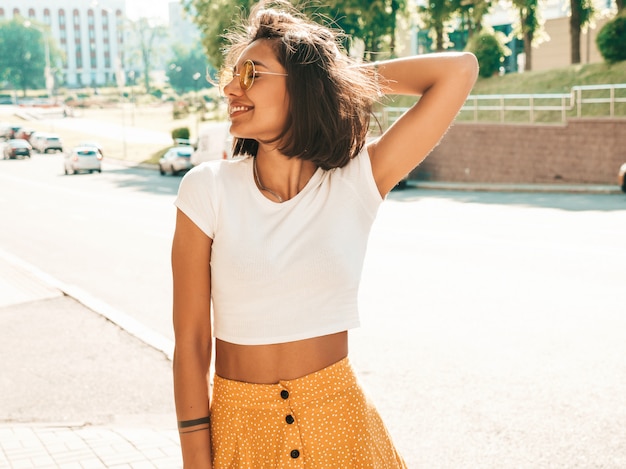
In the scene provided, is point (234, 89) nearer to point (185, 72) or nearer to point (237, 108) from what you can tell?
point (237, 108)

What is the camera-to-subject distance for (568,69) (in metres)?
31.3

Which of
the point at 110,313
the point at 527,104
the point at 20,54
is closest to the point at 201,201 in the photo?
the point at 110,313

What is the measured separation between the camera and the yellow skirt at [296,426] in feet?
6.64

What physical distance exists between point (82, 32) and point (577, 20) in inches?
6003

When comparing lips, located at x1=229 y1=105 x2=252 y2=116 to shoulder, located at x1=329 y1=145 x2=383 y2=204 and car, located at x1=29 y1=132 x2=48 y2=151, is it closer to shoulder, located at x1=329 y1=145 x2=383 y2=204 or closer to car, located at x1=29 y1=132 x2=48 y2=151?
shoulder, located at x1=329 y1=145 x2=383 y2=204

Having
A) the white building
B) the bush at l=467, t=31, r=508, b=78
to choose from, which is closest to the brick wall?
the bush at l=467, t=31, r=508, b=78

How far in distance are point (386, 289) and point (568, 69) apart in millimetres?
23742

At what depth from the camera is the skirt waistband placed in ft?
6.66

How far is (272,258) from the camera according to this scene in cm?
203

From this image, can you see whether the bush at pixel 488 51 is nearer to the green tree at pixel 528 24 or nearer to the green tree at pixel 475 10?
the green tree at pixel 528 24

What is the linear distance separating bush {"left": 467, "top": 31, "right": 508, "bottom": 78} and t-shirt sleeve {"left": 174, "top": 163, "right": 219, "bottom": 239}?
33382mm

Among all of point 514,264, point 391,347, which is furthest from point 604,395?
point 514,264

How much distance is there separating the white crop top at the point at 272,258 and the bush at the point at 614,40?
28598 millimetres

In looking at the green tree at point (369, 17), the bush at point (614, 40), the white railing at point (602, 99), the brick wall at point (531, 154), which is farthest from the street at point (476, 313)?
the green tree at point (369, 17)
